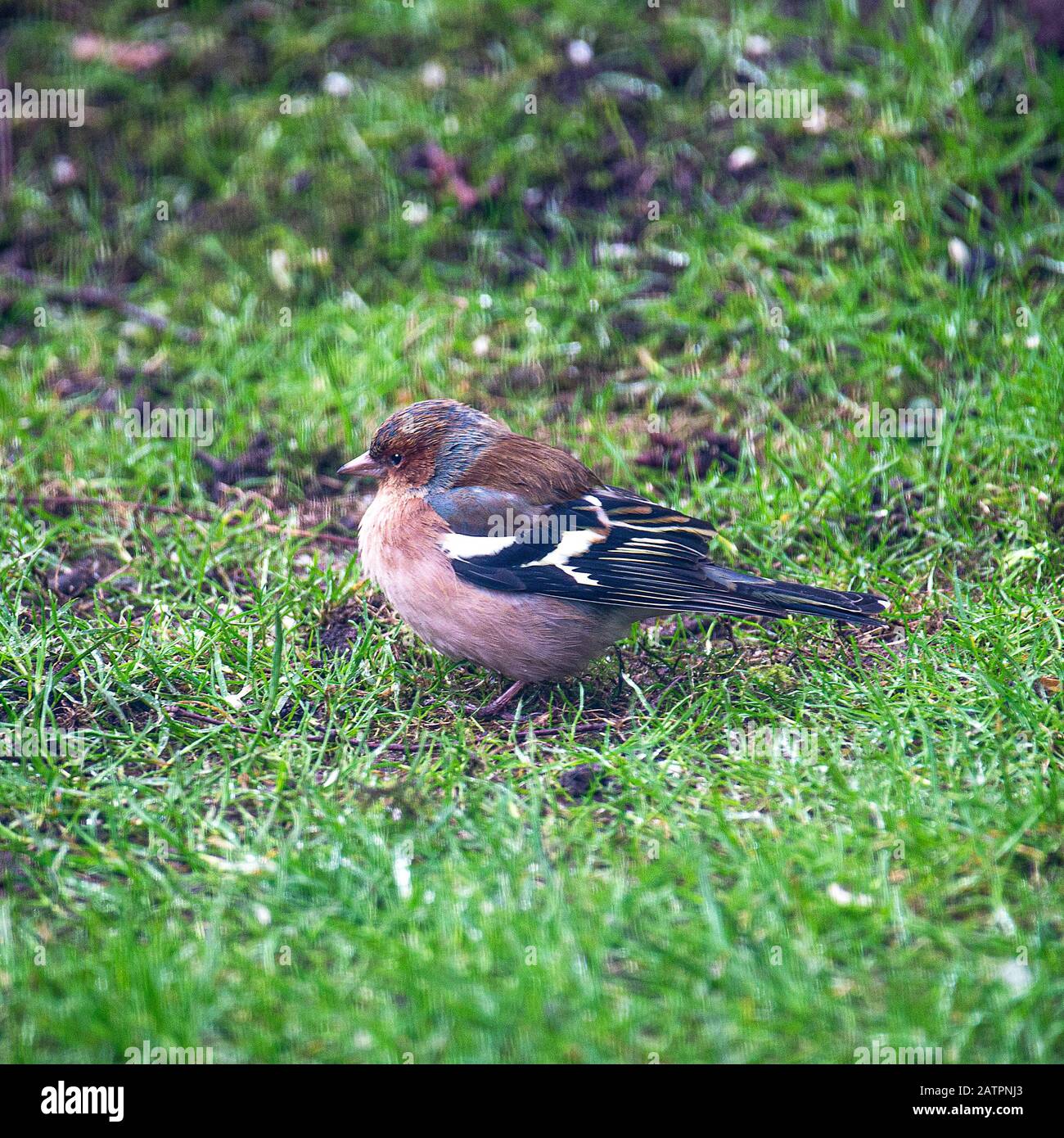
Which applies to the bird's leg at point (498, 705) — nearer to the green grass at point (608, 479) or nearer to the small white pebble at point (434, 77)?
the green grass at point (608, 479)

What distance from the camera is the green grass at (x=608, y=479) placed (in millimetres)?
2820

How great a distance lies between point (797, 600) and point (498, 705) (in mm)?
1027

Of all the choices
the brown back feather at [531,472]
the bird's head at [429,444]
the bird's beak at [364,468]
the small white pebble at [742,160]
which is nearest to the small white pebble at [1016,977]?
the brown back feather at [531,472]

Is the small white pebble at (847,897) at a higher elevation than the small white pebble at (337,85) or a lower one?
lower

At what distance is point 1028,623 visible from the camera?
4125 mm

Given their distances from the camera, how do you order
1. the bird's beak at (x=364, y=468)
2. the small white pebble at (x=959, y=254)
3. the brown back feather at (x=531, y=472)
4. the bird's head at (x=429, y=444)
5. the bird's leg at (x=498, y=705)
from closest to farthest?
the bird's leg at (x=498, y=705)
the brown back feather at (x=531, y=472)
the bird's head at (x=429, y=444)
the bird's beak at (x=364, y=468)
the small white pebble at (x=959, y=254)

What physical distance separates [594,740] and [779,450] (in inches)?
74.9

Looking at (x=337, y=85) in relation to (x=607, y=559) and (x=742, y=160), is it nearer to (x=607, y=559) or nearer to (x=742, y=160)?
(x=742, y=160)

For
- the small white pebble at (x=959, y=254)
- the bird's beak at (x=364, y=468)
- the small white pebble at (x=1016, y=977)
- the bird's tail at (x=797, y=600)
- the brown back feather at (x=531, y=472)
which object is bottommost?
the small white pebble at (x=1016, y=977)

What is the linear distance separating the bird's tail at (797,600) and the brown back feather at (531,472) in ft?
2.04

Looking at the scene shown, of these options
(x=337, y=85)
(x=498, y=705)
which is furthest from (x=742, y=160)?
(x=498, y=705)

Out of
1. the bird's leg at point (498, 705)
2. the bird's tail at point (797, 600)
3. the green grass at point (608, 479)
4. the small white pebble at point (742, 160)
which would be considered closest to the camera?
the green grass at point (608, 479)

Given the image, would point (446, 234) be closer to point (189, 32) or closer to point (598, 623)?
point (189, 32)

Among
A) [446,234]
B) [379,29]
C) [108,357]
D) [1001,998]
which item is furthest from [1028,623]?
[379,29]
